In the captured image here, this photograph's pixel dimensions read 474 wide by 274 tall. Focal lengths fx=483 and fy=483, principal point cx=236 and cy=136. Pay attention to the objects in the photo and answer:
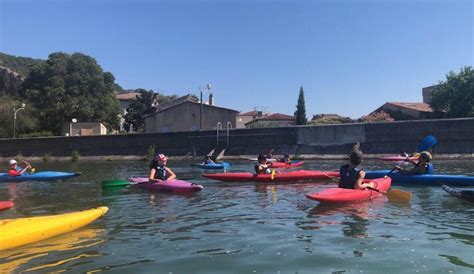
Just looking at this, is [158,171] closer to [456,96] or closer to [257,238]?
[257,238]

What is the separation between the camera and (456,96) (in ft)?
160

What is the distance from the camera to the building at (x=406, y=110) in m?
57.5

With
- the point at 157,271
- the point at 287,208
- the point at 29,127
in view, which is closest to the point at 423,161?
the point at 287,208

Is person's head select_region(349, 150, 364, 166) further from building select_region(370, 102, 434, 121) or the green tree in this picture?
the green tree

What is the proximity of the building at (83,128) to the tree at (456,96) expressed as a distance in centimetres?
3719

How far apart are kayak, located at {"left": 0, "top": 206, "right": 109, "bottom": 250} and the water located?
0.15m

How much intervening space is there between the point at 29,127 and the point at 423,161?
154 ft

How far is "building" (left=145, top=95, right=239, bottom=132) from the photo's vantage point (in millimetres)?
52938

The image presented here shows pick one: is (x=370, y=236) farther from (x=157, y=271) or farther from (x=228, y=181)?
(x=228, y=181)

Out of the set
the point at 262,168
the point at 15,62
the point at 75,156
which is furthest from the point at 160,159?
the point at 15,62

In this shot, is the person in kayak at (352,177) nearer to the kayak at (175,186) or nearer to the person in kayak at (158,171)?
the kayak at (175,186)

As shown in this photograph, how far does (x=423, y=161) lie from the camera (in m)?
14.8

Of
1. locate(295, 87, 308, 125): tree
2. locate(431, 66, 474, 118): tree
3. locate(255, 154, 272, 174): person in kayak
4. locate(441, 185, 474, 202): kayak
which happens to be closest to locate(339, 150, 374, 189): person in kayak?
locate(441, 185, 474, 202): kayak

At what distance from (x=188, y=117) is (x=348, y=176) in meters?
44.1
